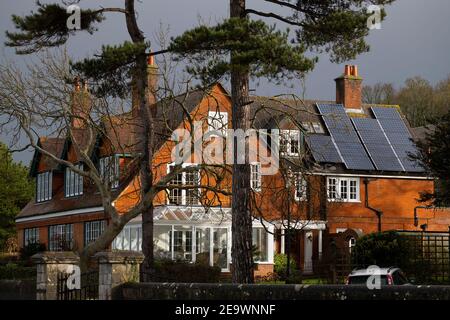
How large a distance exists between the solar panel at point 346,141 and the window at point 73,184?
507 inches

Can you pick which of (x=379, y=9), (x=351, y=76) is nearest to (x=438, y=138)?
(x=379, y=9)

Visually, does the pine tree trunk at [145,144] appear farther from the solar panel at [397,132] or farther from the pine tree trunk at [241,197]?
the solar panel at [397,132]

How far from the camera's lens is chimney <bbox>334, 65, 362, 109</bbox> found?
4988 centimetres

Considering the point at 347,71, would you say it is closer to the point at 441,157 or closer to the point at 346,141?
the point at 346,141

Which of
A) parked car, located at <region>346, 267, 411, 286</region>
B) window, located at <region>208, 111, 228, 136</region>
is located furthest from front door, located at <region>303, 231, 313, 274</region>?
parked car, located at <region>346, 267, 411, 286</region>

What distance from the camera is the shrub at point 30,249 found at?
159 ft

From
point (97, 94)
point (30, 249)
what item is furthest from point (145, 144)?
point (30, 249)

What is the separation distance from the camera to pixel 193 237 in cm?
4156

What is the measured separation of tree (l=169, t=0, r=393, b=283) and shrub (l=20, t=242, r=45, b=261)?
2627 cm

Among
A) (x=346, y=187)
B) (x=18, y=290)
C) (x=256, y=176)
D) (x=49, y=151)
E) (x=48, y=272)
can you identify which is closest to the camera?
(x=48, y=272)

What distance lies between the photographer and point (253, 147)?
135 ft

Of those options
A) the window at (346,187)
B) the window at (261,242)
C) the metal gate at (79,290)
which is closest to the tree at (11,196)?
the window at (261,242)

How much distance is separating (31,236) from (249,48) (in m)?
33.1
